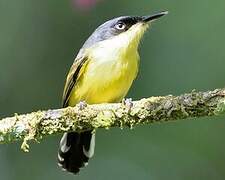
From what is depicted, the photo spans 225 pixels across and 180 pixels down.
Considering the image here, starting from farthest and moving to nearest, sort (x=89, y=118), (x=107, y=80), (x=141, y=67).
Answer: (x=141, y=67) → (x=107, y=80) → (x=89, y=118)

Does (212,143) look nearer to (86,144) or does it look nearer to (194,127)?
(194,127)

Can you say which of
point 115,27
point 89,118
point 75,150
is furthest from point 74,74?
point 89,118

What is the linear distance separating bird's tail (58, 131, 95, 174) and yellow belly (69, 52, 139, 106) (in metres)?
0.36

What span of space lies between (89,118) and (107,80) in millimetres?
1168

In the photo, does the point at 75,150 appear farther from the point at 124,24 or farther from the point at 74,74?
the point at 124,24

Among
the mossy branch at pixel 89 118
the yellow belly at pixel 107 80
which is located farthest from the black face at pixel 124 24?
the mossy branch at pixel 89 118

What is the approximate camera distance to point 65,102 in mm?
7164

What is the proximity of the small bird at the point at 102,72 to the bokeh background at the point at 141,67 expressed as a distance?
2.59 m

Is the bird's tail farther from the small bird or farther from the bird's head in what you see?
the bird's head

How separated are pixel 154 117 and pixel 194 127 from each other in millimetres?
4486

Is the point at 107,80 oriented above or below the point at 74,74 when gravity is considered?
below

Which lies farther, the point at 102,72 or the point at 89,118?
the point at 102,72

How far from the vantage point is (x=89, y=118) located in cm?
571

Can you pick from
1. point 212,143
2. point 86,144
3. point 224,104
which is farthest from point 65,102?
point 212,143
